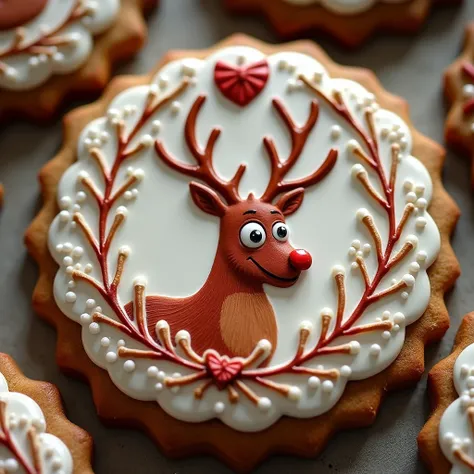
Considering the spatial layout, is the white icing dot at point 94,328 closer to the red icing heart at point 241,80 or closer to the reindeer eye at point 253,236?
the reindeer eye at point 253,236

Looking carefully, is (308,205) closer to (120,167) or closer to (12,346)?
(120,167)

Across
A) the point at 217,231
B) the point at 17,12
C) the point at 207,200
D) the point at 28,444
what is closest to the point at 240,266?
the point at 217,231

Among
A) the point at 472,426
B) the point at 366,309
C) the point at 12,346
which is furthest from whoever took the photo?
the point at 12,346

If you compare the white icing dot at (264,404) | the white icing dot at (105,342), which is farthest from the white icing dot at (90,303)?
the white icing dot at (264,404)

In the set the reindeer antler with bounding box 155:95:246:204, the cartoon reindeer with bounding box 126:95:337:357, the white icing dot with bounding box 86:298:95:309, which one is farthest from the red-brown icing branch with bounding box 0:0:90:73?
the white icing dot with bounding box 86:298:95:309

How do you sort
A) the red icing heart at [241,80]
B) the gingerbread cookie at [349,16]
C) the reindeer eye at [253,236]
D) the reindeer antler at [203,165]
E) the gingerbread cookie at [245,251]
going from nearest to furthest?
the gingerbread cookie at [245,251], the reindeer eye at [253,236], the reindeer antler at [203,165], the red icing heart at [241,80], the gingerbread cookie at [349,16]

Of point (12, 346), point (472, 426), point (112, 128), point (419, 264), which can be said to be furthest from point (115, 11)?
point (472, 426)

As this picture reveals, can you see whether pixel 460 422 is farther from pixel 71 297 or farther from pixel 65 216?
pixel 65 216
